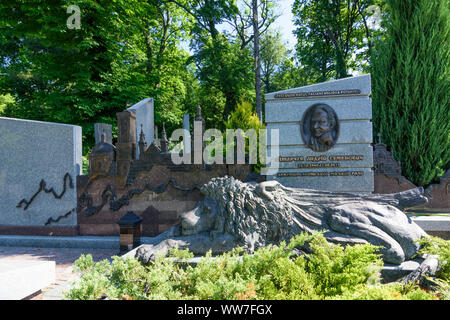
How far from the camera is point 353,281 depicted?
3.06 m

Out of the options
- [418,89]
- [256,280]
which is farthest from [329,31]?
[256,280]

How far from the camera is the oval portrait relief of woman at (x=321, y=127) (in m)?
6.48

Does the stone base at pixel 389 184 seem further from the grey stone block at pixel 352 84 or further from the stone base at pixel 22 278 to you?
the stone base at pixel 22 278

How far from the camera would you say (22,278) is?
3.35 metres

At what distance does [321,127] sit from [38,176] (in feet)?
23.7

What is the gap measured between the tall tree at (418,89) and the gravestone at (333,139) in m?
5.12

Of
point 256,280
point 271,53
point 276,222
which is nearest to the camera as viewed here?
point 256,280

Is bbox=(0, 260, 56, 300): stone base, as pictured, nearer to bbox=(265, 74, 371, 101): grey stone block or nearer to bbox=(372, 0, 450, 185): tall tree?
bbox=(265, 74, 371, 101): grey stone block

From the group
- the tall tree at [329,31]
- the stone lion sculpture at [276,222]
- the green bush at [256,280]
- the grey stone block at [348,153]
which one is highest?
the tall tree at [329,31]

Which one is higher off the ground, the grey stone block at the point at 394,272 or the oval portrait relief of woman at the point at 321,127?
the oval portrait relief of woman at the point at 321,127

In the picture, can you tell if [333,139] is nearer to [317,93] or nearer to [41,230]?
[317,93]

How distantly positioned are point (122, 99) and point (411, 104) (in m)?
11.9

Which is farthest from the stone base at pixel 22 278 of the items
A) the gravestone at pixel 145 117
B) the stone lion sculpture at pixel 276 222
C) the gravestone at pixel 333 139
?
the gravestone at pixel 145 117

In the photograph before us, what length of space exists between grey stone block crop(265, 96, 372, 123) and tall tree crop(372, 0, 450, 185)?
16.8 feet
